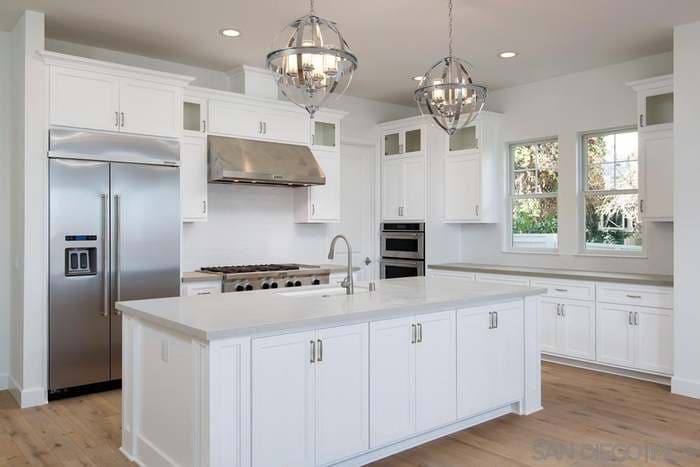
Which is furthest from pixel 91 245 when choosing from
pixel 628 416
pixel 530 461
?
pixel 628 416

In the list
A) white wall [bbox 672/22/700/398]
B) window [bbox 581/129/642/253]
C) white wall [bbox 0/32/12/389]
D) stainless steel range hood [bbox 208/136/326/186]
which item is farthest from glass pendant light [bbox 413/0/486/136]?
white wall [bbox 0/32/12/389]

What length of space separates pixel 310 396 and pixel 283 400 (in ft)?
0.50

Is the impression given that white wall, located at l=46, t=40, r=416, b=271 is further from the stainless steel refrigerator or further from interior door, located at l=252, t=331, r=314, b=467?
interior door, located at l=252, t=331, r=314, b=467

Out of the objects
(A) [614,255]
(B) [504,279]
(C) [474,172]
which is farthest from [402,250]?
(A) [614,255]

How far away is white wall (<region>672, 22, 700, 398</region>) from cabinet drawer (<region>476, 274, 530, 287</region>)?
1.38 metres

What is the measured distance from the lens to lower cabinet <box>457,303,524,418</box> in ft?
11.2

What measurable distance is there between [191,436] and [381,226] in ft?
15.1

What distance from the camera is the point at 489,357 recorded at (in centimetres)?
357

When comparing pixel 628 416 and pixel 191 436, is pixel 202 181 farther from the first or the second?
pixel 628 416

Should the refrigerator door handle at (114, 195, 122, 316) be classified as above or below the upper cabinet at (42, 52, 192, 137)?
below

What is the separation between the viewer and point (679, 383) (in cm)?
426

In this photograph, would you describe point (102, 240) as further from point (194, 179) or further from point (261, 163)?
point (261, 163)

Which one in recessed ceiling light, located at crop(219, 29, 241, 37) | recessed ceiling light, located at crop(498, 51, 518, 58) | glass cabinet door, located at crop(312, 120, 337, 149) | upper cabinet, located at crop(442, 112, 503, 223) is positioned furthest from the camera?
upper cabinet, located at crop(442, 112, 503, 223)

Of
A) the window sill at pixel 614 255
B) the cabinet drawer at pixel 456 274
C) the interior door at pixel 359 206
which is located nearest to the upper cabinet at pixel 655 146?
the window sill at pixel 614 255
